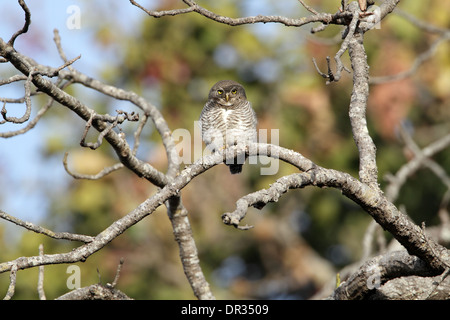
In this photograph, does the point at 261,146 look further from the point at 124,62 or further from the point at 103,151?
the point at 124,62

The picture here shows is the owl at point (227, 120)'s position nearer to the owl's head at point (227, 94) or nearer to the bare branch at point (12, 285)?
the owl's head at point (227, 94)

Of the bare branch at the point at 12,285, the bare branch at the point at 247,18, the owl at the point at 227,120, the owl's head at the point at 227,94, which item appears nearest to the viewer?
the bare branch at the point at 12,285

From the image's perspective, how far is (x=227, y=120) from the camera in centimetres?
576

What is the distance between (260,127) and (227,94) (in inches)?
111

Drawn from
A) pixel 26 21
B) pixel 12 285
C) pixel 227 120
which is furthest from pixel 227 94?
pixel 12 285

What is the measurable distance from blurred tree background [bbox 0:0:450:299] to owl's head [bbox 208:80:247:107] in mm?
2402

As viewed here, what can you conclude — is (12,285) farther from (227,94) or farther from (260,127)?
A: (260,127)

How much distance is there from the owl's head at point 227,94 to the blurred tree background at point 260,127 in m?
2.40

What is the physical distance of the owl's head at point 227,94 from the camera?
607 centimetres

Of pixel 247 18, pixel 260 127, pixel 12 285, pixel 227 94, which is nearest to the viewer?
pixel 12 285

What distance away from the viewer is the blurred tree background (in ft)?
28.8

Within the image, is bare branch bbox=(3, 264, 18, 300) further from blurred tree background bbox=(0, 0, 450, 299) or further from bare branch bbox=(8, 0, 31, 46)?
blurred tree background bbox=(0, 0, 450, 299)

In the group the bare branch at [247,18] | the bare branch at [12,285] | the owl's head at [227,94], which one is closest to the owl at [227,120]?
the owl's head at [227,94]
